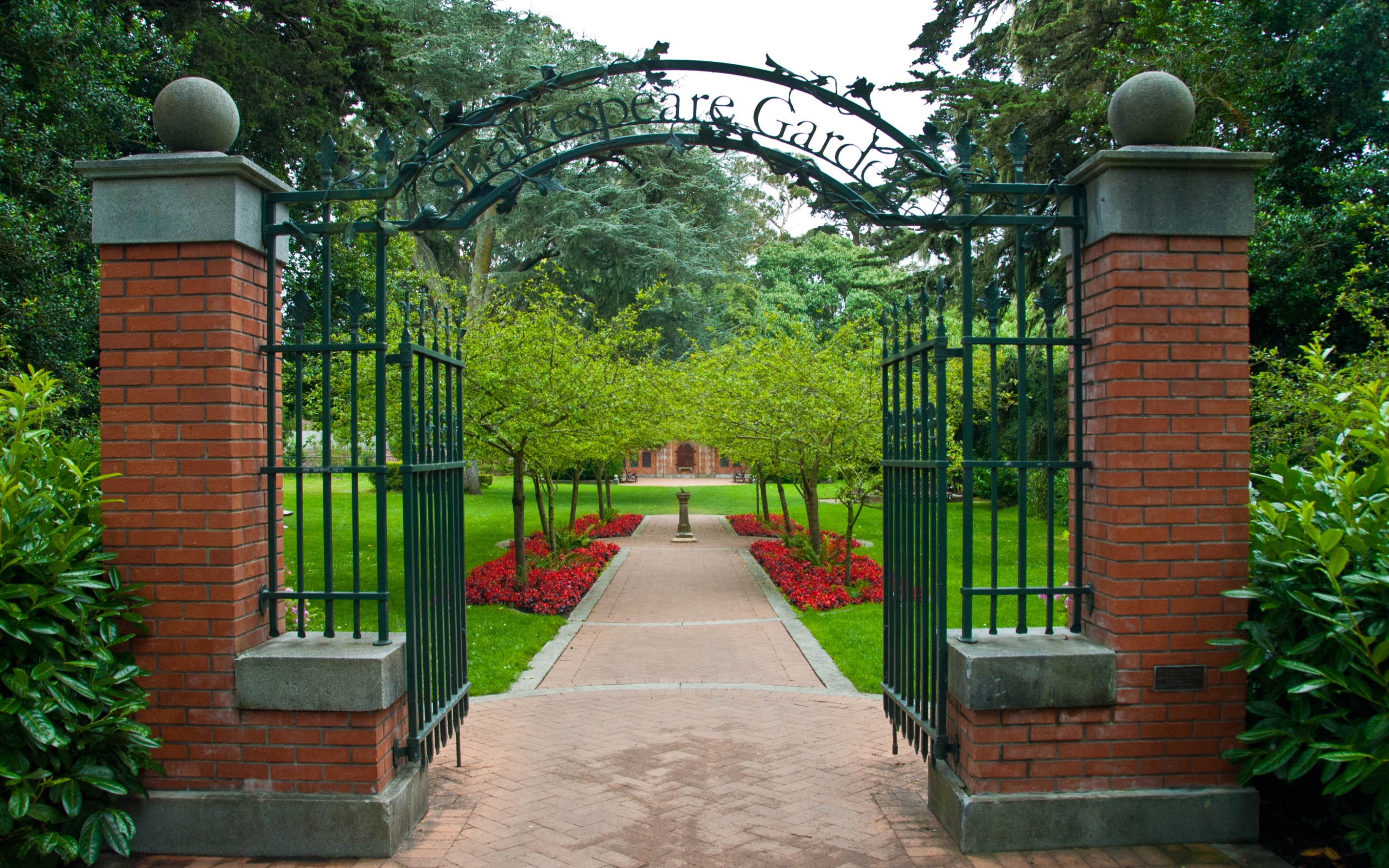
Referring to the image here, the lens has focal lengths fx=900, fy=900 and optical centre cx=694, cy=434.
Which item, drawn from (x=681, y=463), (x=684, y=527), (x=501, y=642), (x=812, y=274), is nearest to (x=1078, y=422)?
(x=501, y=642)

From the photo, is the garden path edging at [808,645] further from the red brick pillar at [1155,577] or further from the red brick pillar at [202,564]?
the red brick pillar at [202,564]

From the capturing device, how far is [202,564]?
3.68 meters

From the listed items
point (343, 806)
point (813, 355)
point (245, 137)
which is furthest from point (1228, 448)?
point (245, 137)

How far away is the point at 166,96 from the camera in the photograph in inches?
149

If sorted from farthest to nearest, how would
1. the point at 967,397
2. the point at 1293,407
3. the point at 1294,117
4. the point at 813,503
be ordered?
the point at 813,503 < the point at 1294,117 < the point at 1293,407 < the point at 967,397

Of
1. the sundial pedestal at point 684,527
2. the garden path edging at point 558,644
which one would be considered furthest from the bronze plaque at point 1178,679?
the sundial pedestal at point 684,527

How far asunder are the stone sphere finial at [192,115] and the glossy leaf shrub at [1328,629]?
4.55m

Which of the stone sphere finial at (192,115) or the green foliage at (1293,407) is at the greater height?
the stone sphere finial at (192,115)

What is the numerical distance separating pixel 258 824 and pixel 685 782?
2058 mm

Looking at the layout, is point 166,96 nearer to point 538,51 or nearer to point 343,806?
point 343,806

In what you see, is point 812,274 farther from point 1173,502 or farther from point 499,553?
point 1173,502

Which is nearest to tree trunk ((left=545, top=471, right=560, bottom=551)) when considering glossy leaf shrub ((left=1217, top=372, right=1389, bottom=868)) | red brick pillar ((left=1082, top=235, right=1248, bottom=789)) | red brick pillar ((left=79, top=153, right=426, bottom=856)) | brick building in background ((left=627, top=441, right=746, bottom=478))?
red brick pillar ((left=79, top=153, right=426, bottom=856))

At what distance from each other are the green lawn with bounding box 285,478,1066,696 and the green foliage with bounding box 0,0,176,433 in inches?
123

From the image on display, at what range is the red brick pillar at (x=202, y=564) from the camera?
145 inches
